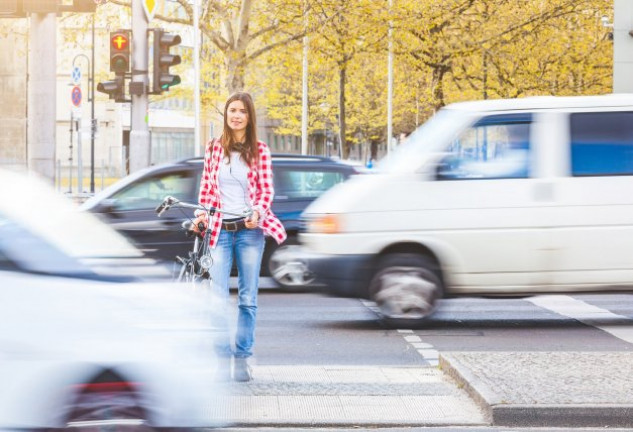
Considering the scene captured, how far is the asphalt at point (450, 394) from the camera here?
22.6 ft

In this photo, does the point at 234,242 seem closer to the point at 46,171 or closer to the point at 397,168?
the point at 397,168

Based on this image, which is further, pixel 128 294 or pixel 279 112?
pixel 279 112

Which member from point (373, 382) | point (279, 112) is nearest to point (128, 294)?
point (373, 382)

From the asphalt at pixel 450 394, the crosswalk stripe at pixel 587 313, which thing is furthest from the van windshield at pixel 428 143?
the asphalt at pixel 450 394

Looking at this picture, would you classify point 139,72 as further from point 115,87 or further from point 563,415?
point 563,415

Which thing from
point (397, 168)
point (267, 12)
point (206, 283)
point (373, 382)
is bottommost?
point (373, 382)

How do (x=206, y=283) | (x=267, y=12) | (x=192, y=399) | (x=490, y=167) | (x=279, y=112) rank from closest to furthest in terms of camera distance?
1. (x=192, y=399)
2. (x=206, y=283)
3. (x=490, y=167)
4. (x=267, y=12)
5. (x=279, y=112)

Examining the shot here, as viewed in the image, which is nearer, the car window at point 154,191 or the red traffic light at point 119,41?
the car window at point 154,191

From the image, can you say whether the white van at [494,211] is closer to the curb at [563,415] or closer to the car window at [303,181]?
the car window at [303,181]

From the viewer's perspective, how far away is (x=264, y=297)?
13.9 m

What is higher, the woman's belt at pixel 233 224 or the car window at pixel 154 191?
the car window at pixel 154 191

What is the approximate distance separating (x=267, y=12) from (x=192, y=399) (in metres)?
28.3

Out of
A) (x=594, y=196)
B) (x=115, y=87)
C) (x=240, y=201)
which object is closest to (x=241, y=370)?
(x=240, y=201)

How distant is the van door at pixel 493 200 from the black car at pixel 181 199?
11.6 feet
